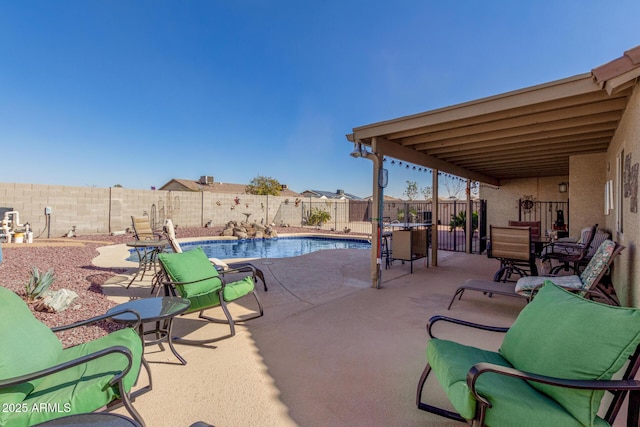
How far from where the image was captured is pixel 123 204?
44.5 ft

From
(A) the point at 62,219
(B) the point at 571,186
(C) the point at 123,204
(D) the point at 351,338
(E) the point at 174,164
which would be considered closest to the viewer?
(D) the point at 351,338

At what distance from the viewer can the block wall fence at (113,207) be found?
11238 millimetres

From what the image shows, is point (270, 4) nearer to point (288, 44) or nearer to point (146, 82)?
point (288, 44)

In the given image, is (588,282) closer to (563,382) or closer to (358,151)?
(563,382)

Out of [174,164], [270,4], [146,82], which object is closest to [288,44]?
[270,4]

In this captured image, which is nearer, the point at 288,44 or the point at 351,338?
the point at 351,338

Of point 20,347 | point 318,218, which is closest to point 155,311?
point 20,347

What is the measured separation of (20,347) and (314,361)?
6.63 ft

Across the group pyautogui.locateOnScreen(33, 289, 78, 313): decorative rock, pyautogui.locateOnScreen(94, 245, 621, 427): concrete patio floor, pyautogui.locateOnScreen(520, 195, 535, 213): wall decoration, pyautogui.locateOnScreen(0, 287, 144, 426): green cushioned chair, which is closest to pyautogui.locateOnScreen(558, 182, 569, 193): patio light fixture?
pyautogui.locateOnScreen(520, 195, 535, 213): wall decoration

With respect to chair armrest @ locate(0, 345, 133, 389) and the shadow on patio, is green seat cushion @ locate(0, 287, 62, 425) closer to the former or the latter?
chair armrest @ locate(0, 345, 133, 389)

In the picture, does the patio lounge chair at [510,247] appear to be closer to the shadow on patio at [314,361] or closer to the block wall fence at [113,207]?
the shadow on patio at [314,361]

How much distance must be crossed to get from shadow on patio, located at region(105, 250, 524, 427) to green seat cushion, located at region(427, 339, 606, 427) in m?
0.49

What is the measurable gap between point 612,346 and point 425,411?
116cm

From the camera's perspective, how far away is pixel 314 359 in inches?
109
